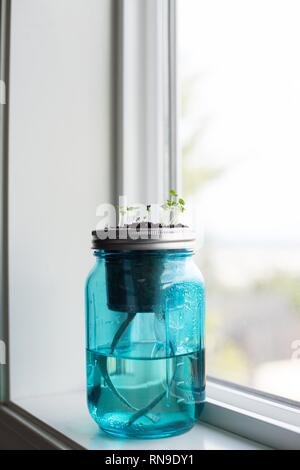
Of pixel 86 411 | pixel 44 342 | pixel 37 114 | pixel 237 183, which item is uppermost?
pixel 37 114

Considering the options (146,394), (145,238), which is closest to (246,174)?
(145,238)

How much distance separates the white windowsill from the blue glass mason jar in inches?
0.6

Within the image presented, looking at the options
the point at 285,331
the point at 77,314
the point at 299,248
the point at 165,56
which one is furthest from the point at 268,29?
the point at 77,314

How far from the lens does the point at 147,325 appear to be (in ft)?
2.56

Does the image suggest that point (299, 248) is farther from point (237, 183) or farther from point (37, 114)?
point (37, 114)

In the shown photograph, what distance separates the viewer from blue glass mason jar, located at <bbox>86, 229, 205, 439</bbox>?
2.48 ft

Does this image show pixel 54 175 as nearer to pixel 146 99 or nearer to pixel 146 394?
pixel 146 99

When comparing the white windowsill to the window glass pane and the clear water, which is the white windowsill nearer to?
the clear water

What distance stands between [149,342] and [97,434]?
0.17 metres

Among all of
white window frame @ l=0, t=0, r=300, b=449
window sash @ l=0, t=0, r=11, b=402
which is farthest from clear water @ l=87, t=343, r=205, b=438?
white window frame @ l=0, t=0, r=300, b=449

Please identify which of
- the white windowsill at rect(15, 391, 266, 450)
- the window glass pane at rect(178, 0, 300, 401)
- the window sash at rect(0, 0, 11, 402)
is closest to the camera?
the white windowsill at rect(15, 391, 266, 450)

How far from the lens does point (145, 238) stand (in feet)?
2.50

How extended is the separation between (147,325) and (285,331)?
25cm

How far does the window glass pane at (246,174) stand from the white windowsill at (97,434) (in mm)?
125
